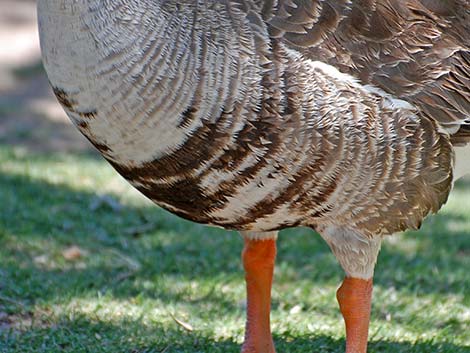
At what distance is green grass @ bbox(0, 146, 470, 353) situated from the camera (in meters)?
5.20

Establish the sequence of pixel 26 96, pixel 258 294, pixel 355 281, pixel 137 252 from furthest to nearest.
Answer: pixel 26 96 < pixel 137 252 < pixel 258 294 < pixel 355 281

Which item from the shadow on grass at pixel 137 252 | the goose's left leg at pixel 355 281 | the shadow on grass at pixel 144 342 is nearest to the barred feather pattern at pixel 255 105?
the goose's left leg at pixel 355 281

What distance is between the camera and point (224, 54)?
4.02 m

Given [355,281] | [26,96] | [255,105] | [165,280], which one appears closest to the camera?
[255,105]

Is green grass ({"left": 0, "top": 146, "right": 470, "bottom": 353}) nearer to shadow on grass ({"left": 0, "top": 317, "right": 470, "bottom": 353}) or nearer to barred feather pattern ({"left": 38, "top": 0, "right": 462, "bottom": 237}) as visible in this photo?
shadow on grass ({"left": 0, "top": 317, "right": 470, "bottom": 353})

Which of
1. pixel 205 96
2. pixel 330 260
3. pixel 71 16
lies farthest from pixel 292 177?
pixel 330 260

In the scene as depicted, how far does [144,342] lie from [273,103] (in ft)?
5.55

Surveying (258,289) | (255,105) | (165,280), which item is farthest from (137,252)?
(255,105)

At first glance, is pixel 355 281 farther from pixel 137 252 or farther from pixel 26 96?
pixel 26 96

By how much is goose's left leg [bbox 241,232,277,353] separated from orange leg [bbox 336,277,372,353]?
0.50 metres

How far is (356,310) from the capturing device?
462 centimetres

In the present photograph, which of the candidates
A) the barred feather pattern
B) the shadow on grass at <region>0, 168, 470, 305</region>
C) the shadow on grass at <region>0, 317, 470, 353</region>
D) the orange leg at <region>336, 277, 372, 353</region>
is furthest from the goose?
the shadow on grass at <region>0, 168, 470, 305</region>

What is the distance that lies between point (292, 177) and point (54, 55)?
1127 millimetres

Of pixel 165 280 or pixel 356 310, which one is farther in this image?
pixel 165 280
